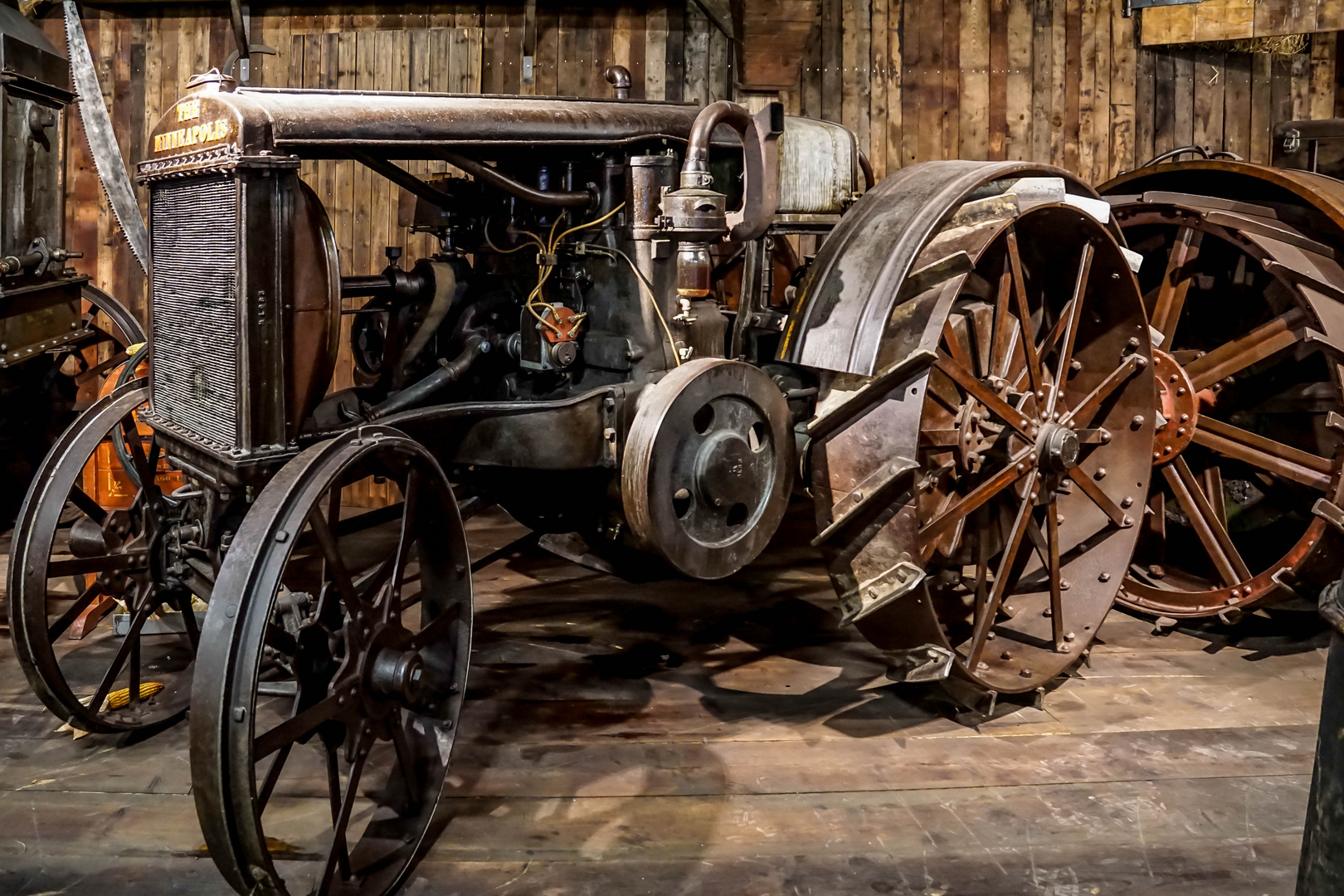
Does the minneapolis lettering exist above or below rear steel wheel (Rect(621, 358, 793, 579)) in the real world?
above

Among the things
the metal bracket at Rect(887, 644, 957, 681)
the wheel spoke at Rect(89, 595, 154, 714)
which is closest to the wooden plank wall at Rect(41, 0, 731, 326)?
the wheel spoke at Rect(89, 595, 154, 714)

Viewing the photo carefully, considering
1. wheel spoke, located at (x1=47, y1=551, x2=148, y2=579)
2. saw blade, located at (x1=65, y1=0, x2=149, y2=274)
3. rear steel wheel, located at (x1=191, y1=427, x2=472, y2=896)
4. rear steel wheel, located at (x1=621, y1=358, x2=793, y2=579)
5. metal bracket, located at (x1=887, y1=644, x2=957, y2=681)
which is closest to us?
rear steel wheel, located at (x1=191, y1=427, x2=472, y2=896)

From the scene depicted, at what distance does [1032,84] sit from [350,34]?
3.18 metres

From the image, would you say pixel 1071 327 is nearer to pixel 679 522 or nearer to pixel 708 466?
pixel 708 466

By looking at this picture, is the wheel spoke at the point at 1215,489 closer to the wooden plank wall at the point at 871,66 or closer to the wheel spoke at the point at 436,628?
the wooden plank wall at the point at 871,66

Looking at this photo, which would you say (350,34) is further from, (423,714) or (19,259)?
(423,714)

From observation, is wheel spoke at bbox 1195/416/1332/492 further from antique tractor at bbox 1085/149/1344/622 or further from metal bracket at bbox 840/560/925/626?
metal bracket at bbox 840/560/925/626

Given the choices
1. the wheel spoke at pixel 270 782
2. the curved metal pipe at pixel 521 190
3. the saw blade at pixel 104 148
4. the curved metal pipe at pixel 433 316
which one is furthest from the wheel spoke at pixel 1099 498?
the saw blade at pixel 104 148

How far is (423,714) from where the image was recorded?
8.43 feet

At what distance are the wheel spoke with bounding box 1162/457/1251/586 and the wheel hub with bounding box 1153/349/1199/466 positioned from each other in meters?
0.10

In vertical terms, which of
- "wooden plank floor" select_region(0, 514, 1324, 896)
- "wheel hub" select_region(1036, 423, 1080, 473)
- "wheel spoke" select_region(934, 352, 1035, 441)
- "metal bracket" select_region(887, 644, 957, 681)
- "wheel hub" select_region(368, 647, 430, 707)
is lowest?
"wooden plank floor" select_region(0, 514, 1324, 896)

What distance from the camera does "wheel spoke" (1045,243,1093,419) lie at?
3328mm

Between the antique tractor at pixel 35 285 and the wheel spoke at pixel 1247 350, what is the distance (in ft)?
13.8

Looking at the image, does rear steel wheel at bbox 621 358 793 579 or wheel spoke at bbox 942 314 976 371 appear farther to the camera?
wheel spoke at bbox 942 314 976 371
